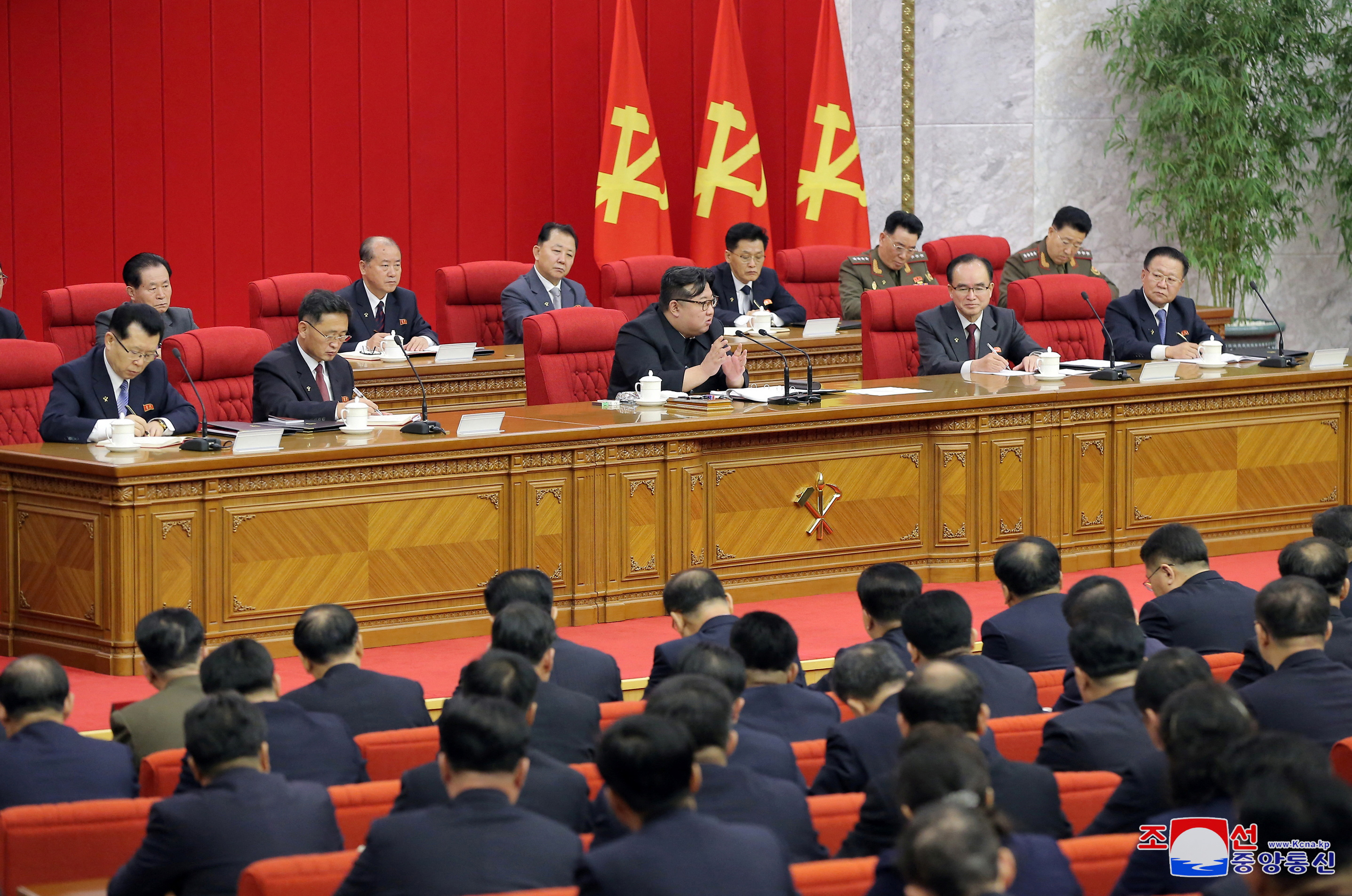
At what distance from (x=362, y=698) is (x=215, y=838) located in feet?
2.92

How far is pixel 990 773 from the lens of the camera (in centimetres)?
270

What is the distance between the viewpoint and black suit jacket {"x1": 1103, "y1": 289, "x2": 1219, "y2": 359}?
25.2 feet

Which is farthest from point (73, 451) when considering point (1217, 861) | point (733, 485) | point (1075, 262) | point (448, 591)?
point (1075, 262)

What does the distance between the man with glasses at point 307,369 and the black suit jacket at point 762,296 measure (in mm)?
2892

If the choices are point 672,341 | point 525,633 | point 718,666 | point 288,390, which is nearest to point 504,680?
point 718,666

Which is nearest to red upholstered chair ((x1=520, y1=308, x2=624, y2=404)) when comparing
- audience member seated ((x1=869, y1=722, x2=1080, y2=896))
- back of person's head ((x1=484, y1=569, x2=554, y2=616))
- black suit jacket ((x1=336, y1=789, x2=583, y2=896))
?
back of person's head ((x1=484, y1=569, x2=554, y2=616))

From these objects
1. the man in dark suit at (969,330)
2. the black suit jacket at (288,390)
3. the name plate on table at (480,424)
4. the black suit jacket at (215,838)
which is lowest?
the black suit jacket at (215,838)

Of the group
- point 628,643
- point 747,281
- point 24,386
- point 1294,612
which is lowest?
point 628,643

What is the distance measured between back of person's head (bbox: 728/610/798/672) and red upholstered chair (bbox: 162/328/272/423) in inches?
136

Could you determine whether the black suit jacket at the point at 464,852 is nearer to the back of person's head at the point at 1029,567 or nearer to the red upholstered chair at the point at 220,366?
the back of person's head at the point at 1029,567

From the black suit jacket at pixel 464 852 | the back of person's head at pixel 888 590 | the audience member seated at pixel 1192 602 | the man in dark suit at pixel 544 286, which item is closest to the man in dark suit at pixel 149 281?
the man in dark suit at pixel 544 286

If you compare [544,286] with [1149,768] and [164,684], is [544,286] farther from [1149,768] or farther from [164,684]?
[1149,768]

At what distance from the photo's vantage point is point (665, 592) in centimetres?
402

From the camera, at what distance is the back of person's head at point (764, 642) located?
11.1 feet
